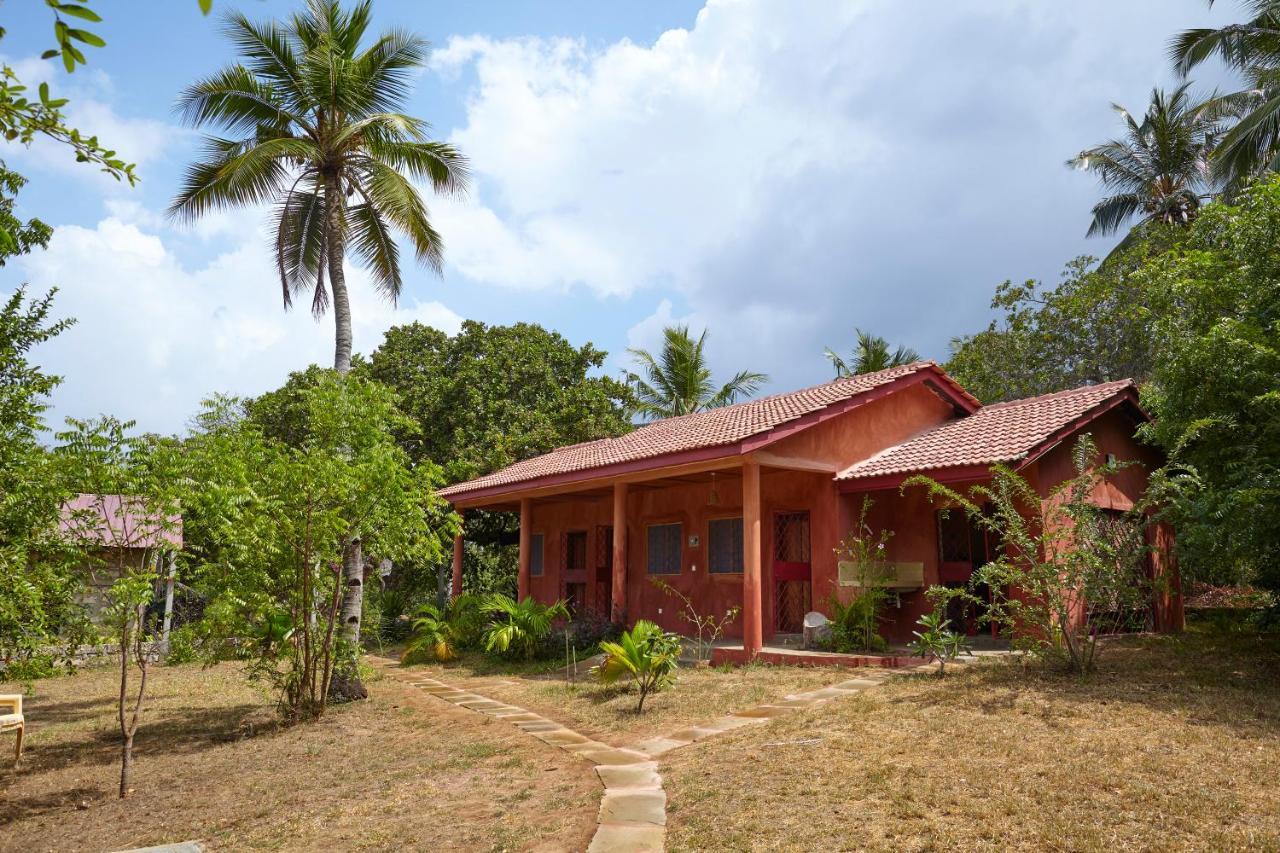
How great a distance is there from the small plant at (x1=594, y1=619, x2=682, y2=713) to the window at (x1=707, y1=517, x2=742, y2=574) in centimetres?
451

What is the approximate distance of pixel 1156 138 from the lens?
25250 mm

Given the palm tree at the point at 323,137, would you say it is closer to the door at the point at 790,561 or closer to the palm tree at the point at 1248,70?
the door at the point at 790,561

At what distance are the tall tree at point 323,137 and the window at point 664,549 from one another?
640 centimetres

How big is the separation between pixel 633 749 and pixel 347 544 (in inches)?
154

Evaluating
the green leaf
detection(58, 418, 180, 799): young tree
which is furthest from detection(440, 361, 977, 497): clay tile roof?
the green leaf

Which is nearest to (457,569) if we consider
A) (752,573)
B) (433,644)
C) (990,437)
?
(433,644)

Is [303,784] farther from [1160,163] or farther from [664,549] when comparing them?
[1160,163]

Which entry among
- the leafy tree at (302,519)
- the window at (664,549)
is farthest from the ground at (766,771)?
the window at (664,549)

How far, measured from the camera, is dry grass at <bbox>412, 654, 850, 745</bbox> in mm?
8102

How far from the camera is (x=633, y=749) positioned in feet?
23.6

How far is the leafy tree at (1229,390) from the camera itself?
8.59 metres

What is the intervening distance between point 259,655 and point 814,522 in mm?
7570

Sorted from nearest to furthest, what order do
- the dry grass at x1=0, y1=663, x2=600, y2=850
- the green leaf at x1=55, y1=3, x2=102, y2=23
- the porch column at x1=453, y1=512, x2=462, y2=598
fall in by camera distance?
the green leaf at x1=55, y1=3, x2=102, y2=23, the dry grass at x1=0, y1=663, x2=600, y2=850, the porch column at x1=453, y1=512, x2=462, y2=598

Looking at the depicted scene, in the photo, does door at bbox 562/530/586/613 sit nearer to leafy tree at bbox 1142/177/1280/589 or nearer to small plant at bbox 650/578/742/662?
small plant at bbox 650/578/742/662
